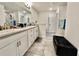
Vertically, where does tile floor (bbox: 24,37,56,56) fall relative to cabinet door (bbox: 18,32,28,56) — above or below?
below

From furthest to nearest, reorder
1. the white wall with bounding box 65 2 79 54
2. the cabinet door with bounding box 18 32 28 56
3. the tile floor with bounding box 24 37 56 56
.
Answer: the tile floor with bounding box 24 37 56 56 → the white wall with bounding box 65 2 79 54 → the cabinet door with bounding box 18 32 28 56

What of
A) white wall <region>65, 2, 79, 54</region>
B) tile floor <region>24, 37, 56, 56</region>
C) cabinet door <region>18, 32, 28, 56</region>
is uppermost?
white wall <region>65, 2, 79, 54</region>

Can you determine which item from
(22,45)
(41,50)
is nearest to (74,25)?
(41,50)

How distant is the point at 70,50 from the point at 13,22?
210cm

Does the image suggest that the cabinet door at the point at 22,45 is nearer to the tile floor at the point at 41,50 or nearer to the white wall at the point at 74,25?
the tile floor at the point at 41,50

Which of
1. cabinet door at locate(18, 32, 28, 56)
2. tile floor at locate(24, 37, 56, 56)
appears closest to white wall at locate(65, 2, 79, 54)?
tile floor at locate(24, 37, 56, 56)

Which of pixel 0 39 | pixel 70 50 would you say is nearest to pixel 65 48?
pixel 70 50

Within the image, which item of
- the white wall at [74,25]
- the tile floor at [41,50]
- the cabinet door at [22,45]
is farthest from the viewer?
the tile floor at [41,50]

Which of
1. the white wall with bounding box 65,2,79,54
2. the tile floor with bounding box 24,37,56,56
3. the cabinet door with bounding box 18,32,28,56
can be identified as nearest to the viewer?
the cabinet door with bounding box 18,32,28,56

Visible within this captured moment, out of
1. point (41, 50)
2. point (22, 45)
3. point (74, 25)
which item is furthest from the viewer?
point (41, 50)

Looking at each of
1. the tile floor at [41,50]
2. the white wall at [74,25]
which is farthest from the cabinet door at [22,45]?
the white wall at [74,25]

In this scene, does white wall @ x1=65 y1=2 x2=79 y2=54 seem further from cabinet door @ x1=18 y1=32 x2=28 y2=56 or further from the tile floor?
cabinet door @ x1=18 y1=32 x2=28 y2=56

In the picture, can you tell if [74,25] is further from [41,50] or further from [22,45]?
[22,45]

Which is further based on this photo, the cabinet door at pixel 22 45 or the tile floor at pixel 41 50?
the tile floor at pixel 41 50
